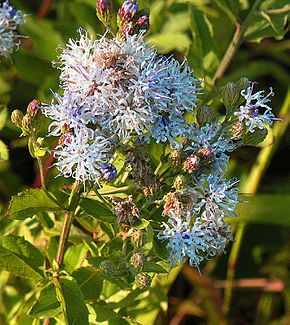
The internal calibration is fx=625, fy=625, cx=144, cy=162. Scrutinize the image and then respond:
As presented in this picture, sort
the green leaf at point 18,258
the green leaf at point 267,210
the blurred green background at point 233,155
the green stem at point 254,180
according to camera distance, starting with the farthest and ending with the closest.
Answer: the green stem at point 254,180 → the blurred green background at point 233,155 → the green leaf at point 267,210 → the green leaf at point 18,258

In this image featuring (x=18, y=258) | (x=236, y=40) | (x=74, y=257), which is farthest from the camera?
(x=236, y=40)

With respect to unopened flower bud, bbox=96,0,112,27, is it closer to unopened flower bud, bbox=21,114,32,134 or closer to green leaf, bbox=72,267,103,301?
unopened flower bud, bbox=21,114,32,134

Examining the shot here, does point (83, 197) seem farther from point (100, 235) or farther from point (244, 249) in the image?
point (244, 249)

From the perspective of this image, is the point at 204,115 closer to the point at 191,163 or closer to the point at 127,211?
the point at 191,163

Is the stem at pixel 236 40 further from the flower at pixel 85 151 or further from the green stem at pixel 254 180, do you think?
the flower at pixel 85 151

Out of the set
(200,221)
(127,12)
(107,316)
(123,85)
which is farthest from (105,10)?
(107,316)

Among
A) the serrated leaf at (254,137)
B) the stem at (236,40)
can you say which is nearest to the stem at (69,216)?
the serrated leaf at (254,137)
